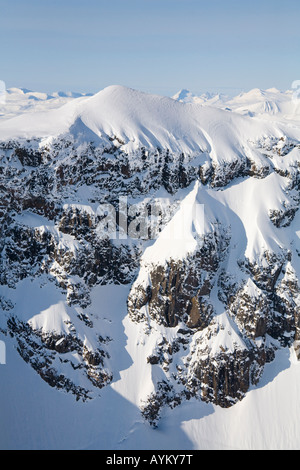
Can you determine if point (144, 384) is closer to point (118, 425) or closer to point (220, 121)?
point (118, 425)

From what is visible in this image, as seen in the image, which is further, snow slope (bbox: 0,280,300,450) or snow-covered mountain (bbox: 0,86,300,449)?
snow-covered mountain (bbox: 0,86,300,449)

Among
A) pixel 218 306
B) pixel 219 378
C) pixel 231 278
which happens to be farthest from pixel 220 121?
pixel 219 378
